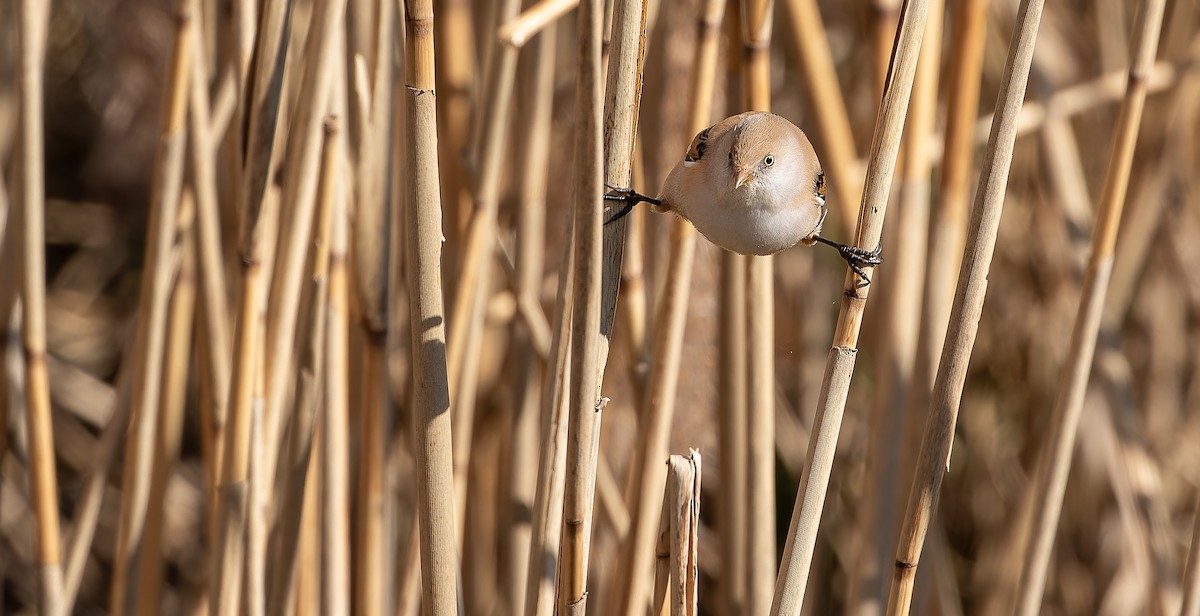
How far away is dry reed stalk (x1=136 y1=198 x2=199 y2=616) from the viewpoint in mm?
1231

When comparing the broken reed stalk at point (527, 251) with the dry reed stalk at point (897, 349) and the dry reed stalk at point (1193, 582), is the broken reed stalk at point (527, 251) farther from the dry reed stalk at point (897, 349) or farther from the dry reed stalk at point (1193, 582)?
the dry reed stalk at point (1193, 582)

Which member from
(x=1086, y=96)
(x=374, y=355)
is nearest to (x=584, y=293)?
(x=374, y=355)

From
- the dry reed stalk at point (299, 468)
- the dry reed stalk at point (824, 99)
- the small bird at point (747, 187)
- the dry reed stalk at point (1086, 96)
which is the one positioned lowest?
the dry reed stalk at point (299, 468)

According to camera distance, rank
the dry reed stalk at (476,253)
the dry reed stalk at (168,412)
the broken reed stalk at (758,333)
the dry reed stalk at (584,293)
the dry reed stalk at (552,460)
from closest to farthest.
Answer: the dry reed stalk at (584,293), the dry reed stalk at (552,460), the broken reed stalk at (758,333), the dry reed stalk at (476,253), the dry reed stalk at (168,412)

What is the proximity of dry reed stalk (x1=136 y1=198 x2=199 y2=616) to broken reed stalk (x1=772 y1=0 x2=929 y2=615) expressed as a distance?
751 mm

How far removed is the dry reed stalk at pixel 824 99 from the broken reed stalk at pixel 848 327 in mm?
426

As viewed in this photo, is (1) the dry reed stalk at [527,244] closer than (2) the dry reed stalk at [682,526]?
No

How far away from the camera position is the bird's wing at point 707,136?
908 mm

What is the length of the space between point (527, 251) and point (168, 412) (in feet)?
1.45

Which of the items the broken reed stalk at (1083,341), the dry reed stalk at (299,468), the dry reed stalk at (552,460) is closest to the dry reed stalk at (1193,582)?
the broken reed stalk at (1083,341)

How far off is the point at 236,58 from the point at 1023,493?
1.49 meters

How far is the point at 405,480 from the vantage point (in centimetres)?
183

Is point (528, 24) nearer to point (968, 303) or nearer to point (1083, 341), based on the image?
point (968, 303)

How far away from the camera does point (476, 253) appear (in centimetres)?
107
